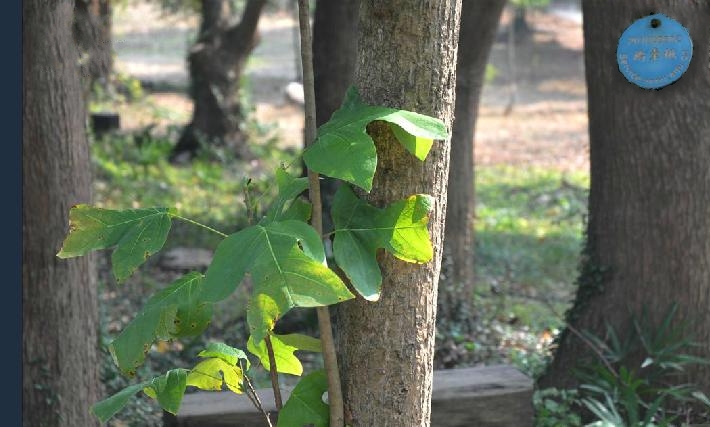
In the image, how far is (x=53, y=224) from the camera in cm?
551

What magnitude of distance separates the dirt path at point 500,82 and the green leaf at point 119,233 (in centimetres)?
1551

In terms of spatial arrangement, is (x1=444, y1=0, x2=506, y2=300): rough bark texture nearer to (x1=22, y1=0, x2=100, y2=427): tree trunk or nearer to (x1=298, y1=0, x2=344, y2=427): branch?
(x1=22, y1=0, x2=100, y2=427): tree trunk

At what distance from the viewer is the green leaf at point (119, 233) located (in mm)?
2988

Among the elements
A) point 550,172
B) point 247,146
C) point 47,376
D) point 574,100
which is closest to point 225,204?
point 247,146

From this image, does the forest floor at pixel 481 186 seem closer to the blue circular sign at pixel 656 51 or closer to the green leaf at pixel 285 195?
the green leaf at pixel 285 195

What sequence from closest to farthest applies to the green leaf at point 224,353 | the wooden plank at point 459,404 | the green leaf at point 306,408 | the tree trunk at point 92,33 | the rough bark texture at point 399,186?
the rough bark texture at point 399,186 < the green leaf at point 306,408 < the green leaf at point 224,353 < the wooden plank at point 459,404 < the tree trunk at point 92,33

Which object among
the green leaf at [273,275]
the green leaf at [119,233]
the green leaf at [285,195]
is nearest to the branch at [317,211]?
the green leaf at [285,195]

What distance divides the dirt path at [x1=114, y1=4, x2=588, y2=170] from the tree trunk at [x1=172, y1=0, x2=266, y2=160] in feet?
5.01

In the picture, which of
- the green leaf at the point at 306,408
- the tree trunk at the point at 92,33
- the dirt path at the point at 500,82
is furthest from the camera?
the dirt path at the point at 500,82

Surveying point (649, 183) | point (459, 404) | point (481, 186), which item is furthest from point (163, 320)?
point (481, 186)

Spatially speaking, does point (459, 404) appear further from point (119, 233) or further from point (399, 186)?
point (119, 233)

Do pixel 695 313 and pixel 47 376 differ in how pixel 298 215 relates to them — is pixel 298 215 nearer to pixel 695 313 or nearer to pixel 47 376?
pixel 47 376

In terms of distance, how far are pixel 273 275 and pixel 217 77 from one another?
14955mm

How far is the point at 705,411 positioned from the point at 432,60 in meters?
3.52
